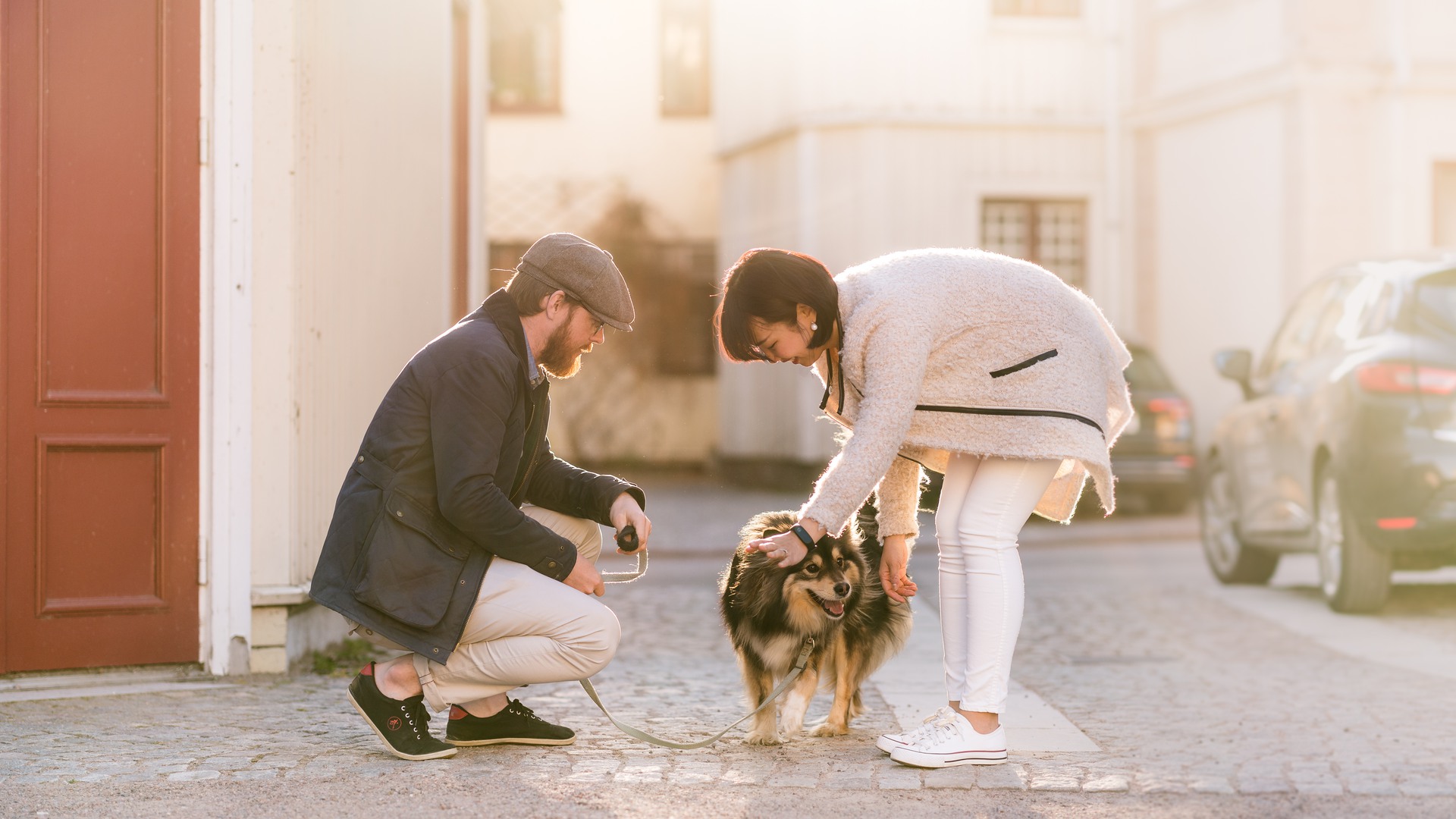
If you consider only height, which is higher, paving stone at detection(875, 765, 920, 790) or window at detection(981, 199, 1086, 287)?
window at detection(981, 199, 1086, 287)

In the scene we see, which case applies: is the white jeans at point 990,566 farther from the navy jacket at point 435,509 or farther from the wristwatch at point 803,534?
the navy jacket at point 435,509

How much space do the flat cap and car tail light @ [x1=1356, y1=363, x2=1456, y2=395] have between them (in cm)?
491

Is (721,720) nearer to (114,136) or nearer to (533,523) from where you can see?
(533,523)

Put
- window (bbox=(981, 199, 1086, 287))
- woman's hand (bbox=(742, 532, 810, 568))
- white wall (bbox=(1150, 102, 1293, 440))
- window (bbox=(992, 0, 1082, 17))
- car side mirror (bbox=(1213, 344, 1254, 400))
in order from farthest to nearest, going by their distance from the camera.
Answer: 1. window (bbox=(981, 199, 1086, 287))
2. window (bbox=(992, 0, 1082, 17))
3. white wall (bbox=(1150, 102, 1293, 440))
4. car side mirror (bbox=(1213, 344, 1254, 400))
5. woman's hand (bbox=(742, 532, 810, 568))

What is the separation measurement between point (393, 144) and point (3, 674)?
2.95m

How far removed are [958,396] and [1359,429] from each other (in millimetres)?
4449

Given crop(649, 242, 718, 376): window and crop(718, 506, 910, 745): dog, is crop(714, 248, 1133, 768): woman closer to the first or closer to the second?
crop(718, 506, 910, 745): dog

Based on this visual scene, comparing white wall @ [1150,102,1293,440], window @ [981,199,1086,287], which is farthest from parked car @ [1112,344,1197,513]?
window @ [981,199,1086,287]

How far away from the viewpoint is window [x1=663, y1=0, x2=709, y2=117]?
920 inches

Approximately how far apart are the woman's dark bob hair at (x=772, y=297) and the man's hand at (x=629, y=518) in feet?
2.27

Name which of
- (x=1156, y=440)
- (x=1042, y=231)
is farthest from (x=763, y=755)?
(x=1042, y=231)

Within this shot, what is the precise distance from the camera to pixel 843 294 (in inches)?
185

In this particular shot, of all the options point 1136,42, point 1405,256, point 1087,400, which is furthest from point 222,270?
point 1136,42

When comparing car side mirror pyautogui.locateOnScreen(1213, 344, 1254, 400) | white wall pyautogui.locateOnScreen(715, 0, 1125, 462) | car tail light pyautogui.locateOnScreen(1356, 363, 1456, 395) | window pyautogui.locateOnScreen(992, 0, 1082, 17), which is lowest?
car tail light pyautogui.locateOnScreen(1356, 363, 1456, 395)
